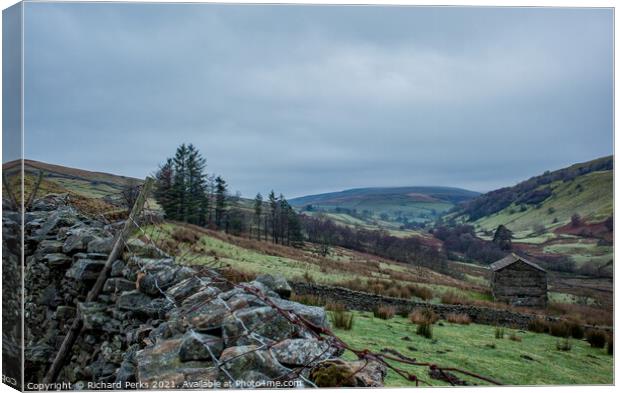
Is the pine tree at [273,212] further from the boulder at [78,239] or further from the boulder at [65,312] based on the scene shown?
the boulder at [65,312]

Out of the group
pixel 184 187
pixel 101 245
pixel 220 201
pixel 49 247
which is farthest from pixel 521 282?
pixel 49 247

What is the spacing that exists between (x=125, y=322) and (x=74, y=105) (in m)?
2.41

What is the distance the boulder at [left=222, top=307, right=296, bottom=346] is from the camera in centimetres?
482

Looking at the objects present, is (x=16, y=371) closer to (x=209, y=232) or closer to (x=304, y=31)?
(x=209, y=232)

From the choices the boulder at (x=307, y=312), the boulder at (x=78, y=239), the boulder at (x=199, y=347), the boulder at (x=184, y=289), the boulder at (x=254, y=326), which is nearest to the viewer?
the boulder at (x=199, y=347)

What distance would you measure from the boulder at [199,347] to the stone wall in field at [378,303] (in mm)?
1778

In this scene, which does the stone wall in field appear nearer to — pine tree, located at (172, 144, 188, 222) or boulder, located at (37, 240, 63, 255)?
pine tree, located at (172, 144, 188, 222)

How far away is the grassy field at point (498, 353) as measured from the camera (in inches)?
216

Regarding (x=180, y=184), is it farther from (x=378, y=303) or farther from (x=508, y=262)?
(x=508, y=262)

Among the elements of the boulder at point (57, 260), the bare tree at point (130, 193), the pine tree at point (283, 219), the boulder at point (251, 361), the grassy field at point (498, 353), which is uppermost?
the bare tree at point (130, 193)

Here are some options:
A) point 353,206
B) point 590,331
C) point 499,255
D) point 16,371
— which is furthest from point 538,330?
point 16,371

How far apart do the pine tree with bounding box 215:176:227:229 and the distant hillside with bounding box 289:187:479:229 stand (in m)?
0.83

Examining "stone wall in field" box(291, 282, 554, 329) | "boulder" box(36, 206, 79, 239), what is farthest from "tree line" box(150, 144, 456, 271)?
"boulder" box(36, 206, 79, 239)

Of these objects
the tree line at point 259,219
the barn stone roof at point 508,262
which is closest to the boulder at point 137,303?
the tree line at point 259,219
